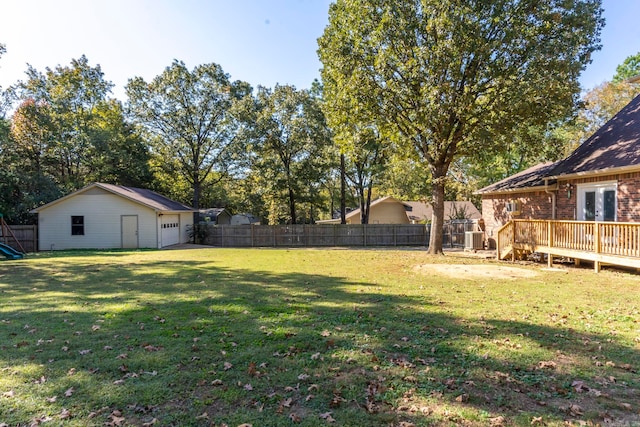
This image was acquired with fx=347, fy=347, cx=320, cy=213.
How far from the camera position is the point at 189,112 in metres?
28.0

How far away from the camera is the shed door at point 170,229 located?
22.7 meters

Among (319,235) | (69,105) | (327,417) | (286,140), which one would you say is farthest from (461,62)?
(69,105)

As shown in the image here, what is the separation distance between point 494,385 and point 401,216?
34570 mm

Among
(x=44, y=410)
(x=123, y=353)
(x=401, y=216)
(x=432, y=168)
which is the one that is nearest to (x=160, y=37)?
(x=432, y=168)

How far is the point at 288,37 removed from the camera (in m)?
16.2

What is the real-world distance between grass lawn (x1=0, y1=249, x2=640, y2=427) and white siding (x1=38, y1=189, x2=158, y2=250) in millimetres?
14177

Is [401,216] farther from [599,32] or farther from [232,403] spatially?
[232,403]

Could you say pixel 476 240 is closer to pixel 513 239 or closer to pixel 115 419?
pixel 513 239

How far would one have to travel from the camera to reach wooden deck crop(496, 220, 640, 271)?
9266mm

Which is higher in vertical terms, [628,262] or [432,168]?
[432,168]

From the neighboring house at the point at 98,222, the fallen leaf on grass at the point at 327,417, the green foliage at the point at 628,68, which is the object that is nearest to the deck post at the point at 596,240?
the fallen leaf on grass at the point at 327,417

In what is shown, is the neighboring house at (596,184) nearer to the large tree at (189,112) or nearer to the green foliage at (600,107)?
the green foliage at (600,107)

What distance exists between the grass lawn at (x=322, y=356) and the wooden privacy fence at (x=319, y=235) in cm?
1514

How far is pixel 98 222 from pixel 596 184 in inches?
994
